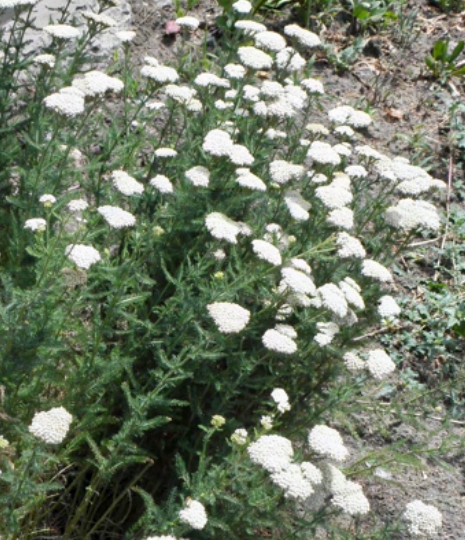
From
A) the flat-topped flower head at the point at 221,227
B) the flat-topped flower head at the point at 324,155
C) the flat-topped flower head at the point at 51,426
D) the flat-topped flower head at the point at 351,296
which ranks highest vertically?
the flat-topped flower head at the point at 221,227

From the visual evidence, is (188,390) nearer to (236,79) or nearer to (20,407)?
(20,407)

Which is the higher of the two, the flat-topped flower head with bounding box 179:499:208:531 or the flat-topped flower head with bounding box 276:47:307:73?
the flat-topped flower head with bounding box 276:47:307:73

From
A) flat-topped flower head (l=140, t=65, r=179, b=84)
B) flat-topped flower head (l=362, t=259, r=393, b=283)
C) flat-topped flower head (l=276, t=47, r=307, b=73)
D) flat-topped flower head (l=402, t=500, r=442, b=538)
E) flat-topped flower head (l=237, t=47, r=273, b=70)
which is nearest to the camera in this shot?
flat-topped flower head (l=402, t=500, r=442, b=538)

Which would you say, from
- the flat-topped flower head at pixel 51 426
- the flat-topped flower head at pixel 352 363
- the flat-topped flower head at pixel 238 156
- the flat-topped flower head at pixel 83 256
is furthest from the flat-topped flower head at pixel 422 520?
the flat-topped flower head at pixel 238 156

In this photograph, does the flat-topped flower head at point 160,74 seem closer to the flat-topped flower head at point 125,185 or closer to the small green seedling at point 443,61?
the flat-topped flower head at point 125,185

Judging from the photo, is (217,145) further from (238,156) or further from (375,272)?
(375,272)

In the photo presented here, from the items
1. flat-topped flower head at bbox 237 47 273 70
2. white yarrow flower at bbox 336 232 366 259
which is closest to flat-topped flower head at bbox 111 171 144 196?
white yarrow flower at bbox 336 232 366 259

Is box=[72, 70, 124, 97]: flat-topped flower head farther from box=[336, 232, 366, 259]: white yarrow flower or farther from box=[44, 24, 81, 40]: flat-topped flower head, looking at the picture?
box=[336, 232, 366, 259]: white yarrow flower

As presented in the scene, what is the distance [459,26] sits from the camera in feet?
25.0

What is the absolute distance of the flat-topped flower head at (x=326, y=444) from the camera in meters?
3.14

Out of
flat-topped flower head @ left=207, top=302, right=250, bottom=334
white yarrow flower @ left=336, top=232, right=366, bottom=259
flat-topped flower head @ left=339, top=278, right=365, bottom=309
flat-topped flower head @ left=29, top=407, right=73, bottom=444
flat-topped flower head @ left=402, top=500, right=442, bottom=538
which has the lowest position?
flat-topped flower head @ left=402, top=500, right=442, bottom=538

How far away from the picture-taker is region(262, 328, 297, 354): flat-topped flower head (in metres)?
3.25

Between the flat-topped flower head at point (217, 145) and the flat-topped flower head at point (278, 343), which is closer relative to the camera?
the flat-topped flower head at point (278, 343)

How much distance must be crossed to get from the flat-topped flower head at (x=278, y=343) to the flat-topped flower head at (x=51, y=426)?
90 centimetres
